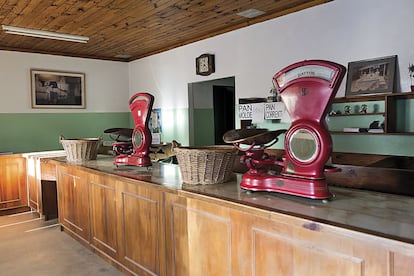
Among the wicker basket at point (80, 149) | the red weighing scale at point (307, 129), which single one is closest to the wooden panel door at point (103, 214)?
the wicker basket at point (80, 149)

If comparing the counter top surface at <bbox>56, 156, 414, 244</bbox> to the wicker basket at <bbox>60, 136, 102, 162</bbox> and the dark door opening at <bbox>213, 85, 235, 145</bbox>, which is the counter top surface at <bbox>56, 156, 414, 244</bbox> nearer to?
the wicker basket at <bbox>60, 136, 102, 162</bbox>

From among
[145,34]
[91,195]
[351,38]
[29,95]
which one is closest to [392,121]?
[351,38]

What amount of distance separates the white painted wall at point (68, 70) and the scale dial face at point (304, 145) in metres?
5.20

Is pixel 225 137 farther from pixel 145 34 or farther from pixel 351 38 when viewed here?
pixel 145 34

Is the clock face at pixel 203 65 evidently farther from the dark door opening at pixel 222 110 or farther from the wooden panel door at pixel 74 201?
the wooden panel door at pixel 74 201

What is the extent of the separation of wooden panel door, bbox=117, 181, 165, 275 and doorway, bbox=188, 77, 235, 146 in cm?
327

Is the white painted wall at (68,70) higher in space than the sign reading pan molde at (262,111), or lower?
higher

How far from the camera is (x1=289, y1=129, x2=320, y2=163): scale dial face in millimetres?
1487

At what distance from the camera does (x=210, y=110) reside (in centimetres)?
615

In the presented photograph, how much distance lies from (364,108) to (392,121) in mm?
329

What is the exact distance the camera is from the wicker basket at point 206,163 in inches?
75.5

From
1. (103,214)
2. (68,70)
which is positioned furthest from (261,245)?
(68,70)

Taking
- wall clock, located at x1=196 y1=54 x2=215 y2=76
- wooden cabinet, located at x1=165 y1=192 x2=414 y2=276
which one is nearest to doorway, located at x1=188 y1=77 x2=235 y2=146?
wall clock, located at x1=196 y1=54 x2=215 y2=76

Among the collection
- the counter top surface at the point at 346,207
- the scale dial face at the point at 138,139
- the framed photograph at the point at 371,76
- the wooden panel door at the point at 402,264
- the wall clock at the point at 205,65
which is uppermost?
the wall clock at the point at 205,65
